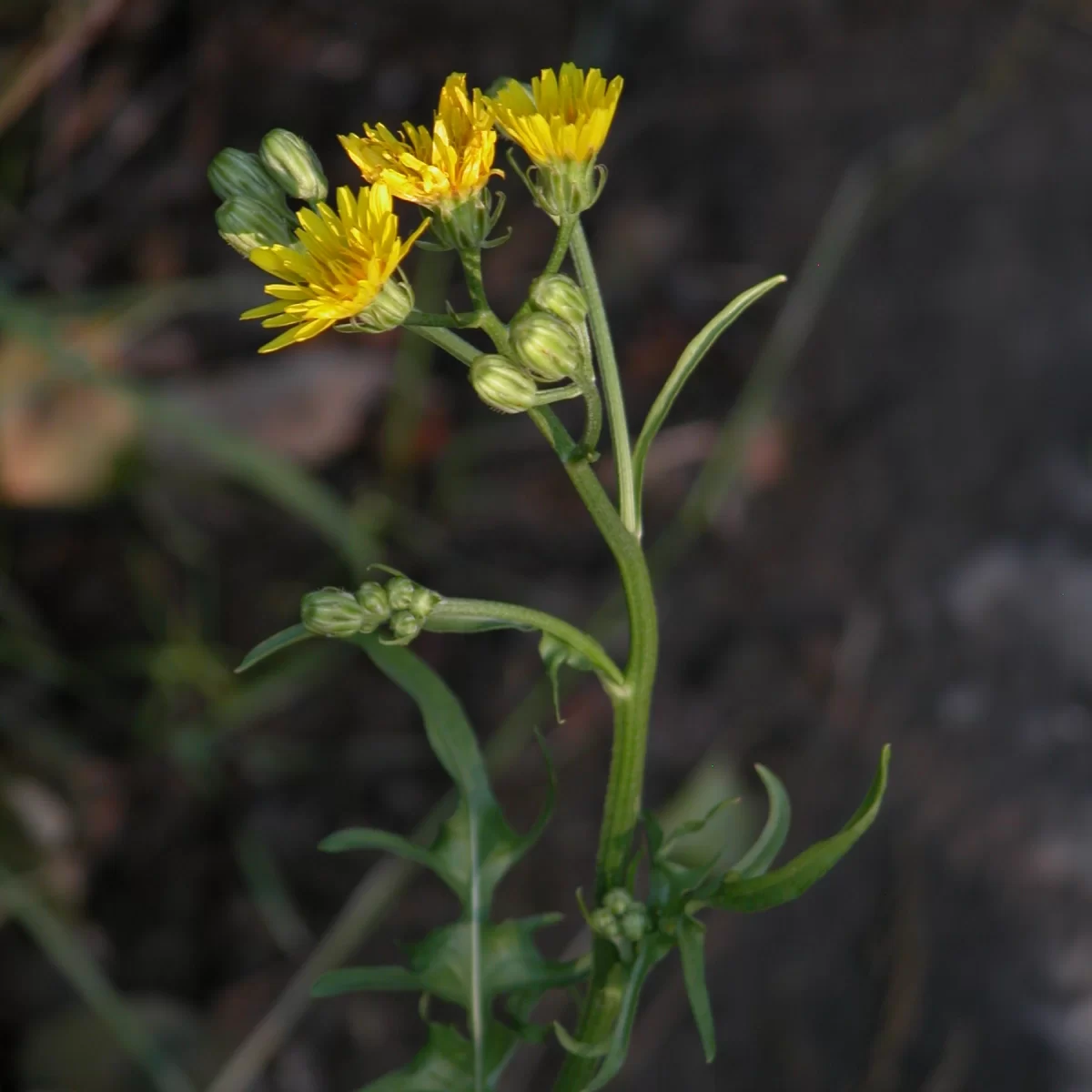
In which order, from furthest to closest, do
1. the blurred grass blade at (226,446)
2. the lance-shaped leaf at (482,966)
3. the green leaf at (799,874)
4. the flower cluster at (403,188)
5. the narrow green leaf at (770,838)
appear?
the blurred grass blade at (226,446) → the lance-shaped leaf at (482,966) → the narrow green leaf at (770,838) → the flower cluster at (403,188) → the green leaf at (799,874)

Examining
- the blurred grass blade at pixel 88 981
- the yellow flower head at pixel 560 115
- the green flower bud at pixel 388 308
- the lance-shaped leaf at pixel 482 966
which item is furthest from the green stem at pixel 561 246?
the blurred grass blade at pixel 88 981

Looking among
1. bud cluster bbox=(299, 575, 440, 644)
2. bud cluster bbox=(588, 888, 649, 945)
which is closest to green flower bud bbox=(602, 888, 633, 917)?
bud cluster bbox=(588, 888, 649, 945)

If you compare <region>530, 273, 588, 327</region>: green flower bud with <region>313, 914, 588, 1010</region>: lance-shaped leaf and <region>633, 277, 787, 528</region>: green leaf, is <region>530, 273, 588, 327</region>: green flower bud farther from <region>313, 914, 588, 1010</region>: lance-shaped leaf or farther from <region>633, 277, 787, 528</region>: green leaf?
<region>313, 914, 588, 1010</region>: lance-shaped leaf

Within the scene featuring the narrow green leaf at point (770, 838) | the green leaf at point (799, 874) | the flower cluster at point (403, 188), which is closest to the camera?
the green leaf at point (799, 874)

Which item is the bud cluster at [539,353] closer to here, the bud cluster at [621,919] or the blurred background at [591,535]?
the bud cluster at [621,919]

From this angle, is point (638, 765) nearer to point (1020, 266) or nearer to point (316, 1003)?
point (316, 1003)

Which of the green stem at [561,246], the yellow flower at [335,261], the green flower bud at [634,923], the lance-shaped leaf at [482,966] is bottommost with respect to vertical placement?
the lance-shaped leaf at [482,966]

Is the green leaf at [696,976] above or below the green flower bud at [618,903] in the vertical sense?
below

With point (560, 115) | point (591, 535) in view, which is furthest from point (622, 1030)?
point (591, 535)
